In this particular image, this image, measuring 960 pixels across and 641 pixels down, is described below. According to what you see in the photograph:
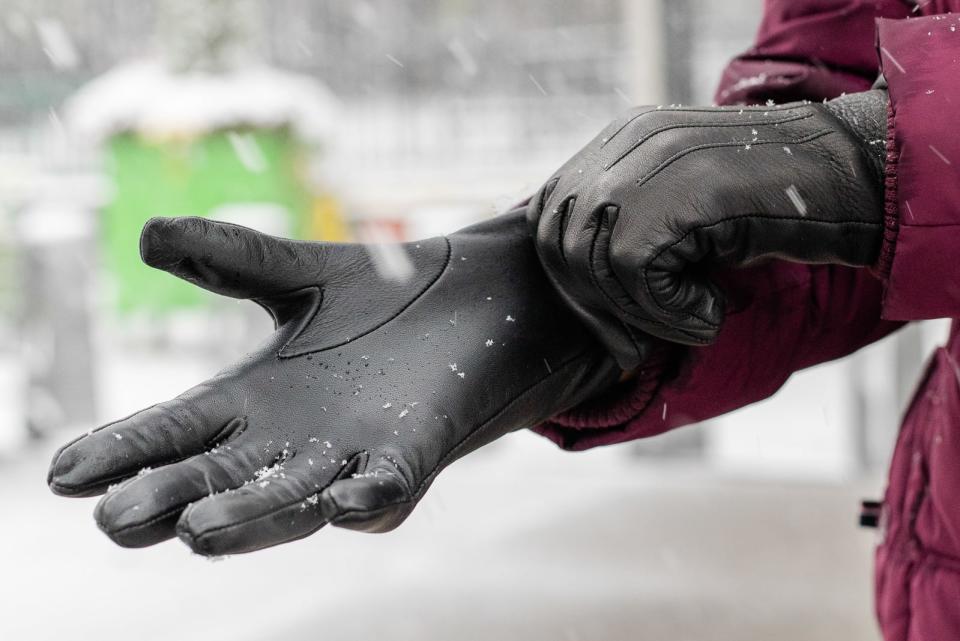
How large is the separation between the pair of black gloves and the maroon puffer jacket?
0.23ft

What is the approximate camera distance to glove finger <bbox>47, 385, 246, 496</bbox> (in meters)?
0.56

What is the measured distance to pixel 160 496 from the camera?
534 millimetres

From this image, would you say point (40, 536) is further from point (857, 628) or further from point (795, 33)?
point (795, 33)

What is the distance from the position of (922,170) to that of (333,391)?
0.39m

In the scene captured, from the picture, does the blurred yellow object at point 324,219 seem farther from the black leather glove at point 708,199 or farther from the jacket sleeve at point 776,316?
the black leather glove at point 708,199

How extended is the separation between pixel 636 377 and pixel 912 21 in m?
0.32

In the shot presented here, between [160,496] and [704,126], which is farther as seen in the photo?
[704,126]

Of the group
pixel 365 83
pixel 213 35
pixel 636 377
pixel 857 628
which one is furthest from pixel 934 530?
pixel 365 83

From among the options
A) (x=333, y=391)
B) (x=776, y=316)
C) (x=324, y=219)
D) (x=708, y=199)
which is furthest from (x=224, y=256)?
(x=324, y=219)

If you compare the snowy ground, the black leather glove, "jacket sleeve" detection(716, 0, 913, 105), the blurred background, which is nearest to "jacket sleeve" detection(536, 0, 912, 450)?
"jacket sleeve" detection(716, 0, 913, 105)

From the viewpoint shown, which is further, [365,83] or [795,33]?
[365,83]

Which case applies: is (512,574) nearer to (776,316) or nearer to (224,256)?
(776,316)

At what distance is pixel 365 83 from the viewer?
5.99m

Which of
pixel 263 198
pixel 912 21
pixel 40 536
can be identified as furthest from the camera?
pixel 263 198
